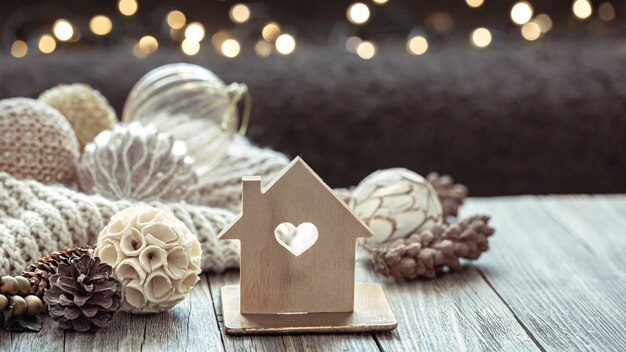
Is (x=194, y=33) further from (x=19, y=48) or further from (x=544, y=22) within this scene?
(x=544, y=22)

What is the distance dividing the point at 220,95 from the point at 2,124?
1.03 feet

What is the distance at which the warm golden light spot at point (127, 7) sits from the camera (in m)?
2.49

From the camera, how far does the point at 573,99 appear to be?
184 centimetres

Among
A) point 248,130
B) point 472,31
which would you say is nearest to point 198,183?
point 248,130

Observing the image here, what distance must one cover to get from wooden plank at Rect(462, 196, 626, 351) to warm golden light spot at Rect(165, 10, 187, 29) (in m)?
1.52

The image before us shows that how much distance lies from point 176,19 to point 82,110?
1.41 meters

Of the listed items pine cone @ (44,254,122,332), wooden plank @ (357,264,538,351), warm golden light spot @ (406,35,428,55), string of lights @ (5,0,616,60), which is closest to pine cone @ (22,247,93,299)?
pine cone @ (44,254,122,332)

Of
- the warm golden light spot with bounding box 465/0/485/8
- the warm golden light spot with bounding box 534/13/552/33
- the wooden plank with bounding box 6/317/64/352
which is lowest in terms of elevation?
the wooden plank with bounding box 6/317/64/352

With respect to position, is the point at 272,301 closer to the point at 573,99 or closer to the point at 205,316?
the point at 205,316

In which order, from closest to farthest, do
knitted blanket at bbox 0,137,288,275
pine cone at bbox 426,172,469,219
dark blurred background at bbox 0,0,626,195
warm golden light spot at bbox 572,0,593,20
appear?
knitted blanket at bbox 0,137,288,275
pine cone at bbox 426,172,469,219
dark blurred background at bbox 0,0,626,195
warm golden light spot at bbox 572,0,593,20

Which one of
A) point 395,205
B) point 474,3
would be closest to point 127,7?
point 474,3

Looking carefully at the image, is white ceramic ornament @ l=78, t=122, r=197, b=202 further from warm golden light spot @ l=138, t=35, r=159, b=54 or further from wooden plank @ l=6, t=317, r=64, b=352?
warm golden light spot @ l=138, t=35, r=159, b=54

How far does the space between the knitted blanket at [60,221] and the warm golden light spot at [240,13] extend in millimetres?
1572

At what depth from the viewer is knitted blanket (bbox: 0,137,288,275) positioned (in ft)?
2.93
